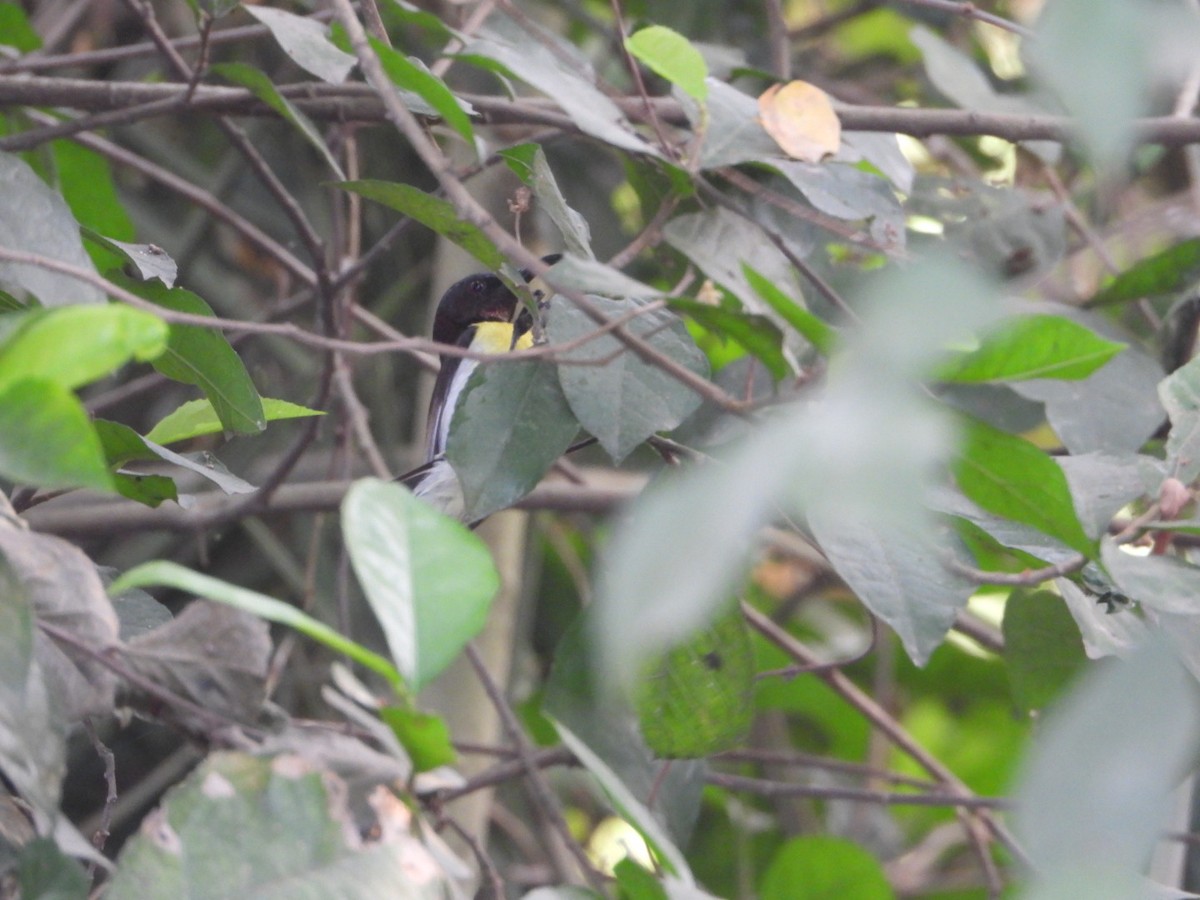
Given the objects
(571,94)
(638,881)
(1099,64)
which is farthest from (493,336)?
(1099,64)

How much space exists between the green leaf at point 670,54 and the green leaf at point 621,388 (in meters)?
0.14

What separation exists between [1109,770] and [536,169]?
52 centimetres

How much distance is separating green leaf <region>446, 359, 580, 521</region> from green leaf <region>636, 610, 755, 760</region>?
0.15 metres

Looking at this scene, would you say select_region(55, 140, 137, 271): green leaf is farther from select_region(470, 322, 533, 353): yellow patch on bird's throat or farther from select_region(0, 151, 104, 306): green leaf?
select_region(0, 151, 104, 306): green leaf

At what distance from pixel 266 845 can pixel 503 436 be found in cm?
33

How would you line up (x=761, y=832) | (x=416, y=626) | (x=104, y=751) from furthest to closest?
(x=761, y=832) < (x=104, y=751) < (x=416, y=626)

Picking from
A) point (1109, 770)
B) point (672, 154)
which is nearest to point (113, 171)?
point (672, 154)

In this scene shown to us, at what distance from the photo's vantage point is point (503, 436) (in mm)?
771

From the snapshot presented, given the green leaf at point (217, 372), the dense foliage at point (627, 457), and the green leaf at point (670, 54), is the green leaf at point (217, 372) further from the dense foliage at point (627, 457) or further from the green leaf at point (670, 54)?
the green leaf at point (670, 54)

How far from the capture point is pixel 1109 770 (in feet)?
1.17

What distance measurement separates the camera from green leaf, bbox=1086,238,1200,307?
1.14m

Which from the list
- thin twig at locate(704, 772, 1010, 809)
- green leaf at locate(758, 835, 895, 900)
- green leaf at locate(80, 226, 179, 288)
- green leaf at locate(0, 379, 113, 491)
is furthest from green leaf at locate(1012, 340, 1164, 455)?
green leaf at locate(0, 379, 113, 491)

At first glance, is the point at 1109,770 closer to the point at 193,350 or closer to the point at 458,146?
the point at 193,350

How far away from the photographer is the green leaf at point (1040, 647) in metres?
0.89
